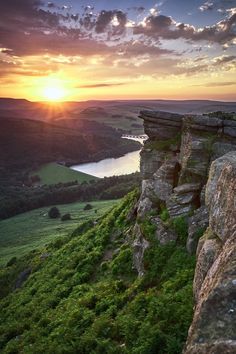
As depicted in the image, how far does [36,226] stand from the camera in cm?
12606

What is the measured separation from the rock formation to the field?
61.2 m

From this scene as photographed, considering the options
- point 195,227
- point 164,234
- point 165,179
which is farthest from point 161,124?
point 195,227

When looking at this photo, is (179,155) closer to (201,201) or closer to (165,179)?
(165,179)

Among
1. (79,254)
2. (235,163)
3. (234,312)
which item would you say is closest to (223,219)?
(235,163)

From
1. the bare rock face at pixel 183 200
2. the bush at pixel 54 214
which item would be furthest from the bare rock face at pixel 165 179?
the bush at pixel 54 214

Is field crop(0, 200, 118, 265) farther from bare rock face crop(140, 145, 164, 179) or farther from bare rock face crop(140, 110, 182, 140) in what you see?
bare rock face crop(140, 110, 182, 140)

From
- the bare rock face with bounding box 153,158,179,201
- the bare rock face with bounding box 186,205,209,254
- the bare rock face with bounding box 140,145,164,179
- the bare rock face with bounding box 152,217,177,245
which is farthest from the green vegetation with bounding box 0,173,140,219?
the bare rock face with bounding box 186,205,209,254

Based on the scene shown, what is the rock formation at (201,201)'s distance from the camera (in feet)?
28.5

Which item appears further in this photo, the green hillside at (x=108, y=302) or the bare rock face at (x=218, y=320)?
the green hillside at (x=108, y=302)

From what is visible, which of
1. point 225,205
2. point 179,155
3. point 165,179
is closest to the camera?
point 225,205

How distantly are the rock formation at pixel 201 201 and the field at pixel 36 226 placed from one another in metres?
61.2

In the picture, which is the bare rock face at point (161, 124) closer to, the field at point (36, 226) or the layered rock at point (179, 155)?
the layered rock at point (179, 155)

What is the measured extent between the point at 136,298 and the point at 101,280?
22.2 feet

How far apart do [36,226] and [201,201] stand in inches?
4349
